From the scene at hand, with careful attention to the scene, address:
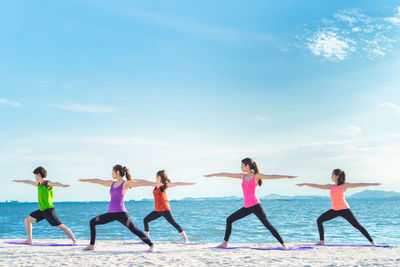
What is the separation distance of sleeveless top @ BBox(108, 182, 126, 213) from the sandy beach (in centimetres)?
99

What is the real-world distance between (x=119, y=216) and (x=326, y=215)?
17.0ft

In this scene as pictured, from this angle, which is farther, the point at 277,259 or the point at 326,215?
the point at 326,215

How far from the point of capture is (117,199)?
8656mm

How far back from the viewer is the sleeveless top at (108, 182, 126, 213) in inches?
338

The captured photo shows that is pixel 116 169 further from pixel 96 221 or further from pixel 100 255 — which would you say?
pixel 100 255

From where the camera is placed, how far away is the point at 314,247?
32.7ft

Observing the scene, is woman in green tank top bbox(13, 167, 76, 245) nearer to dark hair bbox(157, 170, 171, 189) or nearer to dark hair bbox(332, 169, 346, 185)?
dark hair bbox(157, 170, 171, 189)

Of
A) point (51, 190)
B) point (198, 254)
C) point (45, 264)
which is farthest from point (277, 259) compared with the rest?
point (51, 190)

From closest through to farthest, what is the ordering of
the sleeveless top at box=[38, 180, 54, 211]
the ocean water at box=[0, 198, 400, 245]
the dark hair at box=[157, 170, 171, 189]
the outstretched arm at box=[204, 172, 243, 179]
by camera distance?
1. the outstretched arm at box=[204, 172, 243, 179]
2. the sleeveless top at box=[38, 180, 54, 211]
3. the dark hair at box=[157, 170, 171, 189]
4. the ocean water at box=[0, 198, 400, 245]

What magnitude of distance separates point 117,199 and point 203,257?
7.34ft

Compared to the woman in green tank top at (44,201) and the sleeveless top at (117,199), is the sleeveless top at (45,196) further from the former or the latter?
the sleeveless top at (117,199)

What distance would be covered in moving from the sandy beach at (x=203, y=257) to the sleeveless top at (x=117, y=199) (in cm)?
99

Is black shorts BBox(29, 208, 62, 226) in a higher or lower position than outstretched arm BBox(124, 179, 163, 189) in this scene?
lower

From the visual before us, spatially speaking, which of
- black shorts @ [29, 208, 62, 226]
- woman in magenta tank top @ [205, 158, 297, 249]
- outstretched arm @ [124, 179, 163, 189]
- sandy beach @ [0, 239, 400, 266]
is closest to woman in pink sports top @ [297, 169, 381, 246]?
sandy beach @ [0, 239, 400, 266]
